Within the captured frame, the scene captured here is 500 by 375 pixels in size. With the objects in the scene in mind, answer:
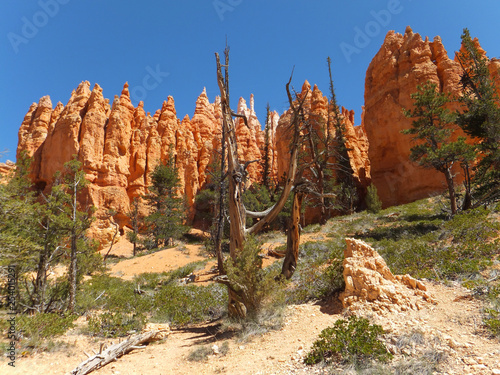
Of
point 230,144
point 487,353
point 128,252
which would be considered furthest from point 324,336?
point 128,252

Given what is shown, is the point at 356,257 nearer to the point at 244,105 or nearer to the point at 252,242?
the point at 252,242

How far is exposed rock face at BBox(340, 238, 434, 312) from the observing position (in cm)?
518

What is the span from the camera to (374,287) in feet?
17.4

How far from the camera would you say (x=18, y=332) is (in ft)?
18.8

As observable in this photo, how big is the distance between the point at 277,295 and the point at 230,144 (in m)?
4.08

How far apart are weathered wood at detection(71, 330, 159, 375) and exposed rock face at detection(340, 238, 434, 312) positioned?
4.56 m

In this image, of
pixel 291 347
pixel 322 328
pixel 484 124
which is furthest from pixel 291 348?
pixel 484 124

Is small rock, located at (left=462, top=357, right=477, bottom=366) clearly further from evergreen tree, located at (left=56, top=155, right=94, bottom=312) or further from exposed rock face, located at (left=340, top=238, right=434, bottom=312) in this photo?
evergreen tree, located at (left=56, top=155, right=94, bottom=312)

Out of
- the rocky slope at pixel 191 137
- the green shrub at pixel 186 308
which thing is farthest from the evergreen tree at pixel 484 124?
the green shrub at pixel 186 308

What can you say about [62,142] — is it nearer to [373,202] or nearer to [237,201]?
[237,201]

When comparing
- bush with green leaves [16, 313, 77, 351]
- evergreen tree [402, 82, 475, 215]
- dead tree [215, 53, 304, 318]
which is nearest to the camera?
bush with green leaves [16, 313, 77, 351]

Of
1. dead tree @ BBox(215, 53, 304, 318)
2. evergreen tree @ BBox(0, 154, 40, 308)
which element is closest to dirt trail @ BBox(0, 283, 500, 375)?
dead tree @ BBox(215, 53, 304, 318)

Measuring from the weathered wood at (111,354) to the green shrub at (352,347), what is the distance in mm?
3736

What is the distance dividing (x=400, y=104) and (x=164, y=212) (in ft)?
88.6
